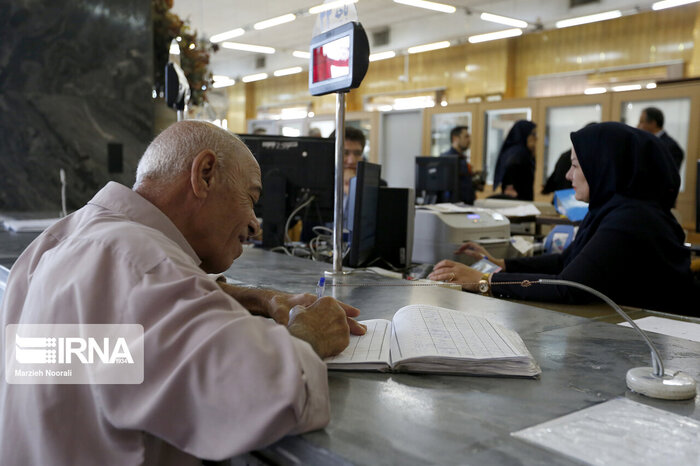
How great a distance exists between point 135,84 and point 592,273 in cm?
343

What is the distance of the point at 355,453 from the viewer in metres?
0.75

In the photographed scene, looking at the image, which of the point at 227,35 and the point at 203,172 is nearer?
the point at 203,172

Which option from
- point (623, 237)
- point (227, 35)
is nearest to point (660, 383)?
point (623, 237)

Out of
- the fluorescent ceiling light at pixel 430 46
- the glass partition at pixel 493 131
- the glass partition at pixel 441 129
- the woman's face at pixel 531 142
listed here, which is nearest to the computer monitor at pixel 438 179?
the woman's face at pixel 531 142

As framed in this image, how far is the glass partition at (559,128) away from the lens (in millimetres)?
8688

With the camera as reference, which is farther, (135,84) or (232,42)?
(232,42)

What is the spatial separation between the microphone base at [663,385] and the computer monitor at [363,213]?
5.06ft

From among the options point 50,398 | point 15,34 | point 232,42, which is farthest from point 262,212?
point 232,42

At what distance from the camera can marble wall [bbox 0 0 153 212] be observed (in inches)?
155

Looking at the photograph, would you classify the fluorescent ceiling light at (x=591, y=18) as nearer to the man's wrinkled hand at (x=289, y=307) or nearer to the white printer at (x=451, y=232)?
the white printer at (x=451, y=232)

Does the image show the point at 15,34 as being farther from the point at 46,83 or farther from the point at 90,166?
the point at 90,166

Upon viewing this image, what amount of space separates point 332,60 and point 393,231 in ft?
3.24

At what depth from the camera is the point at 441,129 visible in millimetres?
10562

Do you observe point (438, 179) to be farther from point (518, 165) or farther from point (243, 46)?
point (243, 46)
